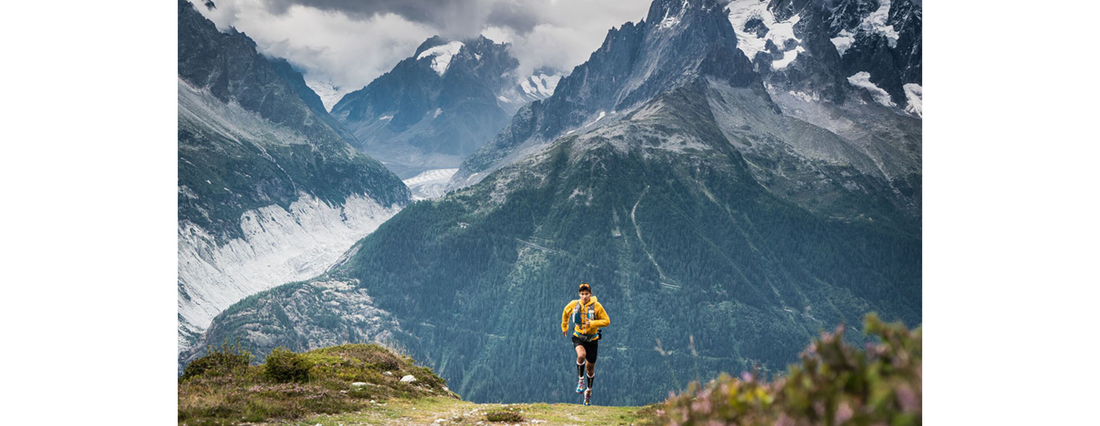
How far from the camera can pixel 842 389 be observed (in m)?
3.39

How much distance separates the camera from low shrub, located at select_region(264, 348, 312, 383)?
11492mm

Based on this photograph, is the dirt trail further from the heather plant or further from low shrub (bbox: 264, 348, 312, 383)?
the heather plant

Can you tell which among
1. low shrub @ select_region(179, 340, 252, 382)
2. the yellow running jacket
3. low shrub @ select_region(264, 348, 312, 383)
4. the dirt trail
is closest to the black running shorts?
the yellow running jacket

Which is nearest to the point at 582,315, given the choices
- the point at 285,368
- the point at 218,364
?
→ the point at 285,368

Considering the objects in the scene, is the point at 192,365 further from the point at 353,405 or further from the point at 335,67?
the point at 335,67

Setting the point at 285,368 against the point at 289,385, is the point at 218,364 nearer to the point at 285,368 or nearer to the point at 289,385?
the point at 285,368

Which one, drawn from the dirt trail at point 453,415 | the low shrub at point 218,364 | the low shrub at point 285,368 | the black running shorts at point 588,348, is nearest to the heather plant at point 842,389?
the dirt trail at point 453,415

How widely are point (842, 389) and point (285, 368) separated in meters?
11.1

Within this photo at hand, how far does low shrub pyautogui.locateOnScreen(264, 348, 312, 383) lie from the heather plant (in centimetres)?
985
